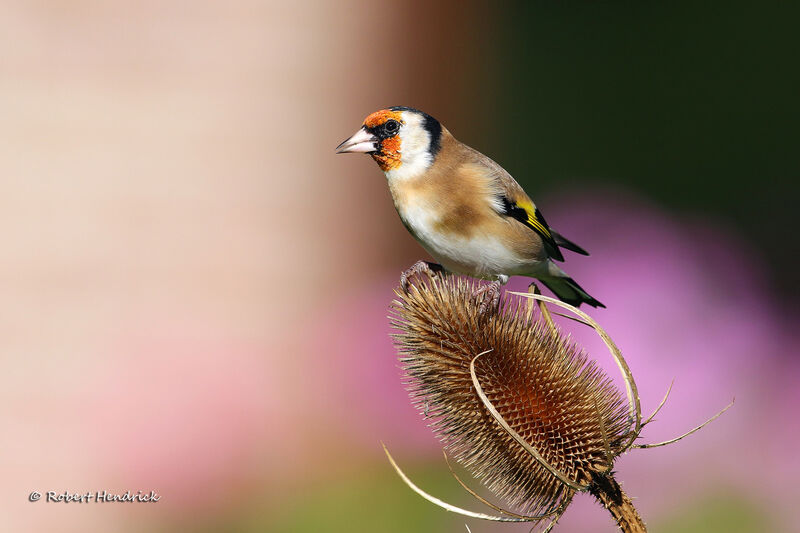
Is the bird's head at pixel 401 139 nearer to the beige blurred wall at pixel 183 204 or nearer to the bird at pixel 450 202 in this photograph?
the bird at pixel 450 202

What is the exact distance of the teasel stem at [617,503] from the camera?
5.29 ft

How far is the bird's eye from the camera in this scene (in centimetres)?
202

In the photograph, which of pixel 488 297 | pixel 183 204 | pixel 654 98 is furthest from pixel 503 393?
pixel 654 98

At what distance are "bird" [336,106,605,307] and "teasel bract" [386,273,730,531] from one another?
0.20 metres

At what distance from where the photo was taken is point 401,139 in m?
2.07

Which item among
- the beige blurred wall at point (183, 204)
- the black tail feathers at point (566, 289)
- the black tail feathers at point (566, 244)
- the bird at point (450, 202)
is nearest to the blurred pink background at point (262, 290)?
the beige blurred wall at point (183, 204)

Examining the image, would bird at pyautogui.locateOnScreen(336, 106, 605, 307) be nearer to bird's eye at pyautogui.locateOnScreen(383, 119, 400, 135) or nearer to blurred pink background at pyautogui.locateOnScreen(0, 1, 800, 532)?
bird's eye at pyautogui.locateOnScreen(383, 119, 400, 135)

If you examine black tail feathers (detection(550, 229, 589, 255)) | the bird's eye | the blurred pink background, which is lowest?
the blurred pink background

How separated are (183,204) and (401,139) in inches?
139

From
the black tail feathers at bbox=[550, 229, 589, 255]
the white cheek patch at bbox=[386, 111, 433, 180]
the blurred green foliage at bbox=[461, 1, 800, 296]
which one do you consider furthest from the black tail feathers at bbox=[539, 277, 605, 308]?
the blurred green foliage at bbox=[461, 1, 800, 296]

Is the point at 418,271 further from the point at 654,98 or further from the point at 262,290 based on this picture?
the point at 654,98

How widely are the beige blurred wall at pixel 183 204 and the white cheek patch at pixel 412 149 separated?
2.48 metres

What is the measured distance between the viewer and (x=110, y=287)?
5.20 metres

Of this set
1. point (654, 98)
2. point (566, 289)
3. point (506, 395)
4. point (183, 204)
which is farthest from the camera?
point (654, 98)
